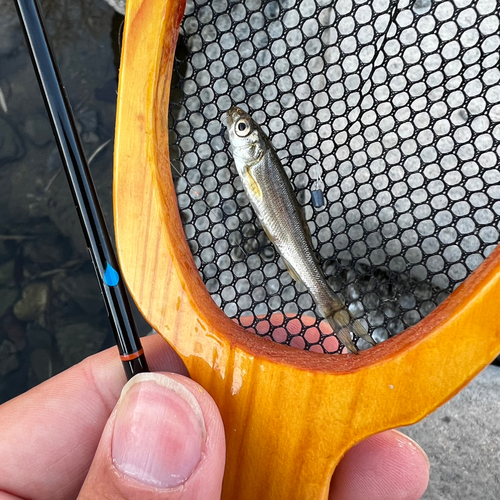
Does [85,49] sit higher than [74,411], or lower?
higher

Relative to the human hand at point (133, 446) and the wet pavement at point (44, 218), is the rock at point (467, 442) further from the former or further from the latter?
the wet pavement at point (44, 218)

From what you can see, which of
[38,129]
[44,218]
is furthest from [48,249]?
[38,129]

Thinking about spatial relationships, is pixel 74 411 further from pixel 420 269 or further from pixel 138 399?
pixel 420 269

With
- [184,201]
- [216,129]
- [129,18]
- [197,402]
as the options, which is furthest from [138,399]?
[216,129]

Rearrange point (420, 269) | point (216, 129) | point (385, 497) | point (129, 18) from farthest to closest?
point (216, 129), point (420, 269), point (385, 497), point (129, 18)

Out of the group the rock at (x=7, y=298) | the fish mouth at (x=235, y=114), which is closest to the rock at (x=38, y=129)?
the rock at (x=7, y=298)

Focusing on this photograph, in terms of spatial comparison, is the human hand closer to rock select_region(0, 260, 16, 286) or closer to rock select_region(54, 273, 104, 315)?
rock select_region(54, 273, 104, 315)

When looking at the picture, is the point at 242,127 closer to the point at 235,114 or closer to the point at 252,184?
the point at 235,114

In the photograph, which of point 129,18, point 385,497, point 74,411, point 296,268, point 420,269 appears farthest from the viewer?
point 420,269
